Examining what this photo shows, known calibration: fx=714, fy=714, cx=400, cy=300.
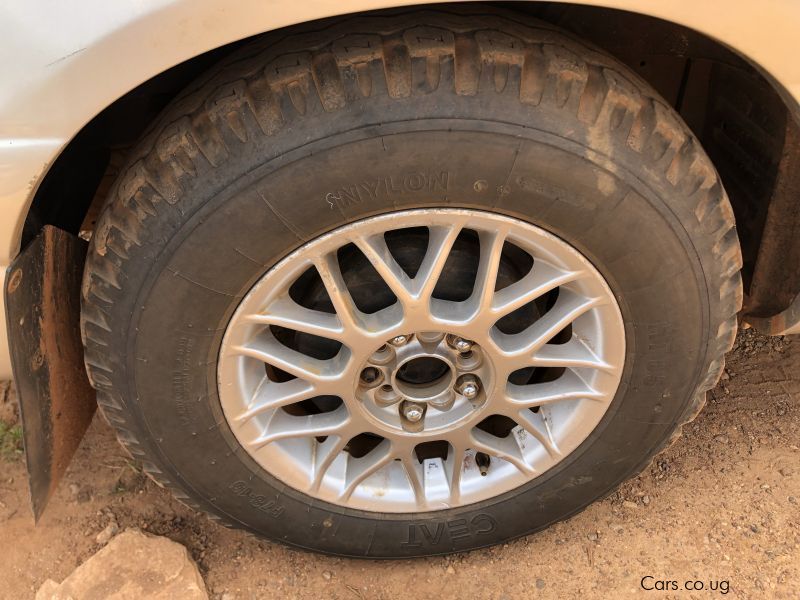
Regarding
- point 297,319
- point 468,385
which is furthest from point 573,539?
point 297,319

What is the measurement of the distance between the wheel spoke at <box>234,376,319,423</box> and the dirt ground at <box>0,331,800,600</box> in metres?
0.64

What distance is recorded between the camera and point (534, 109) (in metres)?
1.52

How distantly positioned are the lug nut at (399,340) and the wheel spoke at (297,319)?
135 mm

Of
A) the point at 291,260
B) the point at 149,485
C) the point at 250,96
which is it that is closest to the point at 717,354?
the point at 291,260

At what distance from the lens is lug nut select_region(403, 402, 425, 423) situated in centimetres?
197

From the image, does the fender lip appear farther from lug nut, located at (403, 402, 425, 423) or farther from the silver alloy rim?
lug nut, located at (403, 402, 425, 423)

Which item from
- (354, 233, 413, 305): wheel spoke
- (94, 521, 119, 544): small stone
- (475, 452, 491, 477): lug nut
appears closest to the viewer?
(354, 233, 413, 305): wheel spoke

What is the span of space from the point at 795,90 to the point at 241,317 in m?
1.33

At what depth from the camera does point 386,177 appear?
5.06 ft

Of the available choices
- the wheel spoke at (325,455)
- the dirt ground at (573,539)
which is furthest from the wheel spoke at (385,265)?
the dirt ground at (573,539)

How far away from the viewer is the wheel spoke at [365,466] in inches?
80.0

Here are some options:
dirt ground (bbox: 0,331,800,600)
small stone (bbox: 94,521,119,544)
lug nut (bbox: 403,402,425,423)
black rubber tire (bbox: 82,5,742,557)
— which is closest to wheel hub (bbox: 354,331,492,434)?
lug nut (bbox: 403,402,425,423)

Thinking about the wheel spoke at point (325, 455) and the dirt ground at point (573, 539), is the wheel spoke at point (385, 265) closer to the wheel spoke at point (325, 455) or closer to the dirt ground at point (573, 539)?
the wheel spoke at point (325, 455)

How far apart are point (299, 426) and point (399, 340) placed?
402 mm
